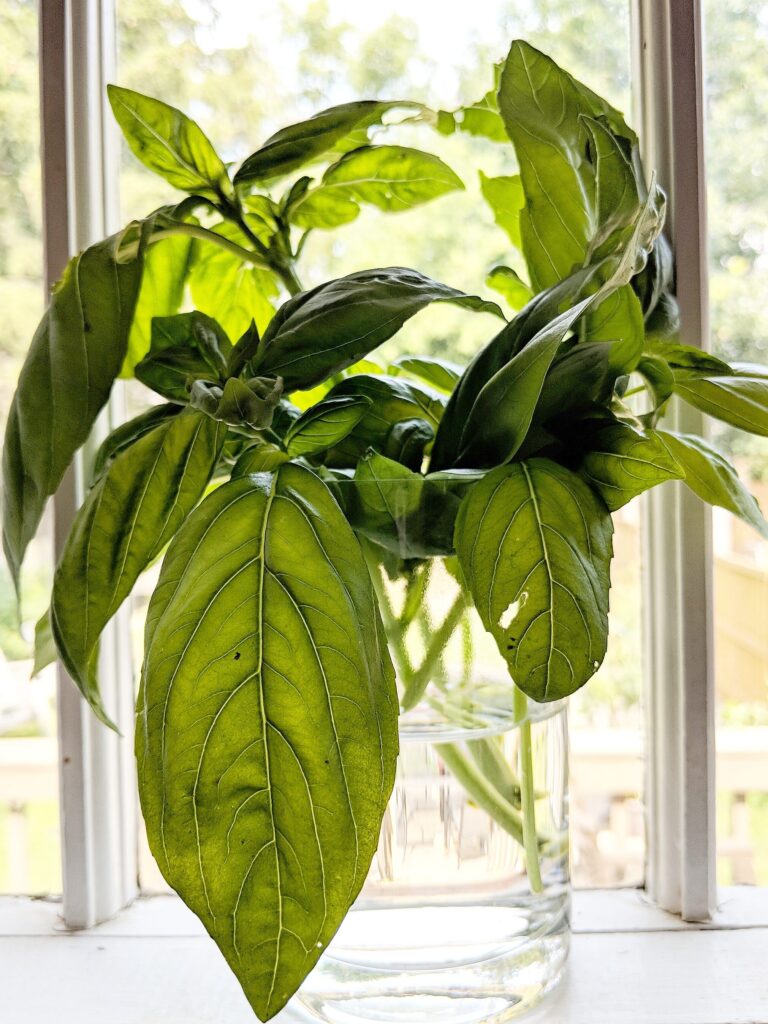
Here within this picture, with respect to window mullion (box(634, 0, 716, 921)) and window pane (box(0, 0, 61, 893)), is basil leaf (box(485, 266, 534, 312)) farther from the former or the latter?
window pane (box(0, 0, 61, 893))

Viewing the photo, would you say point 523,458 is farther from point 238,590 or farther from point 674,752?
point 674,752

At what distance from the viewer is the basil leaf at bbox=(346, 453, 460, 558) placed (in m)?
0.48

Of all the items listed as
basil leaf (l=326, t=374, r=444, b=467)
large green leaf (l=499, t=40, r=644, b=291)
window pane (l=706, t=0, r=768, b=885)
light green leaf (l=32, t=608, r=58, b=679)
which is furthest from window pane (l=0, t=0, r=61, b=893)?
window pane (l=706, t=0, r=768, b=885)

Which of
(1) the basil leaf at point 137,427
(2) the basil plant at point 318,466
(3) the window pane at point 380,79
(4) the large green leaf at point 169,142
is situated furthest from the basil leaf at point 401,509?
(3) the window pane at point 380,79

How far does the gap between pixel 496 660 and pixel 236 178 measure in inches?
12.4

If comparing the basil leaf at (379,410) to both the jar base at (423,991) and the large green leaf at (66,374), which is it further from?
the jar base at (423,991)

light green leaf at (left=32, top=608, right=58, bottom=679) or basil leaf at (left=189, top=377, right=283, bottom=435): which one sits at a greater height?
basil leaf at (left=189, top=377, right=283, bottom=435)

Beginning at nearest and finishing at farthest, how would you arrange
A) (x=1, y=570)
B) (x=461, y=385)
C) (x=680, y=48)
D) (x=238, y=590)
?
1. (x=238, y=590)
2. (x=461, y=385)
3. (x=680, y=48)
4. (x=1, y=570)

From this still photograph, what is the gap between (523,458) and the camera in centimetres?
47

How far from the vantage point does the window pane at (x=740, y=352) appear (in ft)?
2.47

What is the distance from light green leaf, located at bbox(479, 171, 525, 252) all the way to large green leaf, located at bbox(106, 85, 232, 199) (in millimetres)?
181

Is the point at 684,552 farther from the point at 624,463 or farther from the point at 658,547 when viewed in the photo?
the point at 624,463

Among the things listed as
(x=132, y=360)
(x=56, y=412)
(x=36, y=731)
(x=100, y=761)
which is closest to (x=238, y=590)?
(x=56, y=412)

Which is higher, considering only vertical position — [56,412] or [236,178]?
[236,178]
